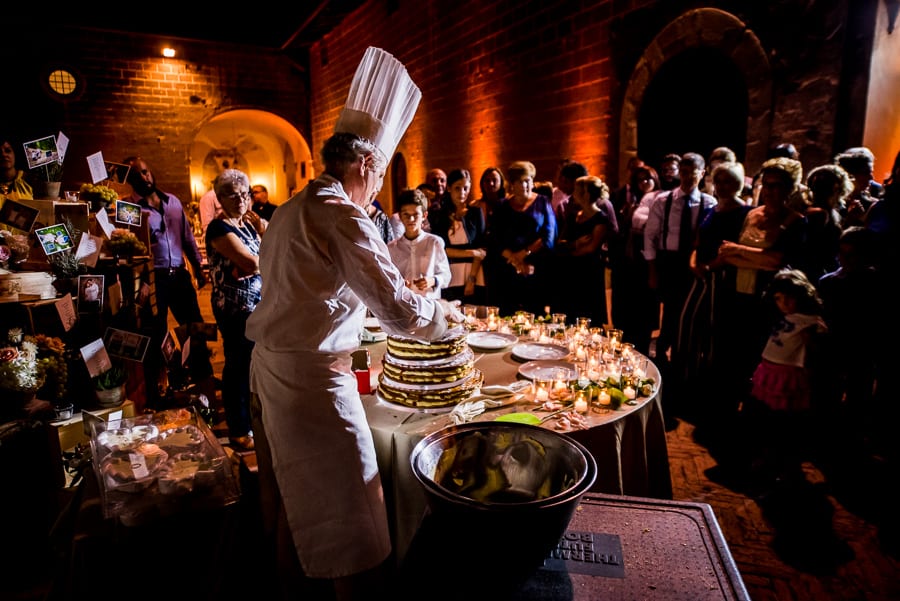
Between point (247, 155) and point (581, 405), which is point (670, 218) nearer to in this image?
point (581, 405)

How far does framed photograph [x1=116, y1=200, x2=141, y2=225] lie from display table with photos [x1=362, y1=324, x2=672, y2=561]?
10.8 ft

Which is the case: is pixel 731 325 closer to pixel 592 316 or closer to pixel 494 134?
pixel 592 316

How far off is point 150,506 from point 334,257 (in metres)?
1.19

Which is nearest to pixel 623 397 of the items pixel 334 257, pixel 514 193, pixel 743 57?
pixel 334 257

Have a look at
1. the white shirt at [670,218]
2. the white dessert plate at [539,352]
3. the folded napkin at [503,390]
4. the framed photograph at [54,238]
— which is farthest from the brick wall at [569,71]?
the framed photograph at [54,238]

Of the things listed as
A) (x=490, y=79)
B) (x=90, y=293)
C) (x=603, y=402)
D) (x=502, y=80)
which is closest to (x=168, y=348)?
(x=90, y=293)

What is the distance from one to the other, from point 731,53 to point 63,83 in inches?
537

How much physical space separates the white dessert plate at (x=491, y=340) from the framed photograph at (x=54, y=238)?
9.43 feet

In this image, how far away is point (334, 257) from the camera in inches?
72.7

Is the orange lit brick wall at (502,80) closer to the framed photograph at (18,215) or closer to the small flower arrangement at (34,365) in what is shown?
the framed photograph at (18,215)

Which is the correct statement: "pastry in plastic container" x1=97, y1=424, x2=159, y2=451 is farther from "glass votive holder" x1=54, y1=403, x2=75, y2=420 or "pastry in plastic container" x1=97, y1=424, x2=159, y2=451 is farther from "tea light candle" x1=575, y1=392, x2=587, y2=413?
"tea light candle" x1=575, y1=392, x2=587, y2=413

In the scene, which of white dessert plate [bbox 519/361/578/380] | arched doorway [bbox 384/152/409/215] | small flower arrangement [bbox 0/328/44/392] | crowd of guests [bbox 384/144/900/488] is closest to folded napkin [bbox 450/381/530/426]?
white dessert plate [bbox 519/361/578/380]

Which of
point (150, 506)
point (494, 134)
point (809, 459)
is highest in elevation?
point (494, 134)

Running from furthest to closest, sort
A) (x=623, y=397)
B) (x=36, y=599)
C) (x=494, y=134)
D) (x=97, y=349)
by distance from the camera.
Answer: (x=494, y=134) < (x=97, y=349) < (x=36, y=599) < (x=623, y=397)
